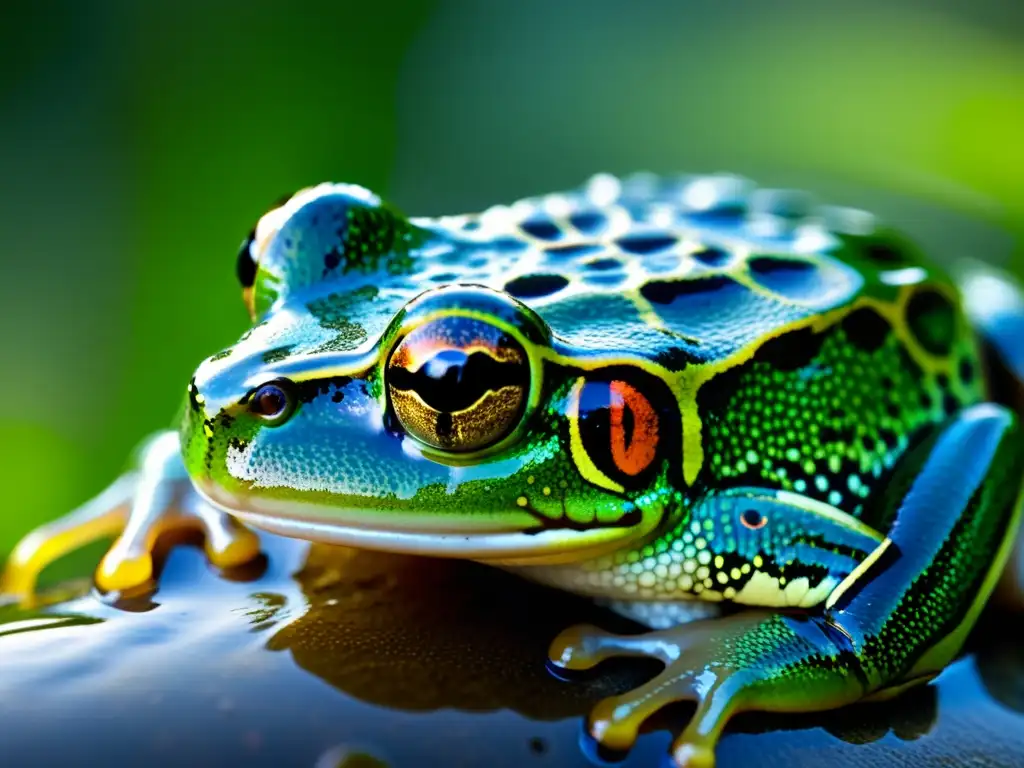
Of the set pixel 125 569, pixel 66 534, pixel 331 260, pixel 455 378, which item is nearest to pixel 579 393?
pixel 455 378

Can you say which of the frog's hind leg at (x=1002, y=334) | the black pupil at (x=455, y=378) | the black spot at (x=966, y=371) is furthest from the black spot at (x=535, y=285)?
the frog's hind leg at (x=1002, y=334)

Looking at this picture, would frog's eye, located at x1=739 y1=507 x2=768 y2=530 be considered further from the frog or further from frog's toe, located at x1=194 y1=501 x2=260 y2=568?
frog's toe, located at x1=194 y1=501 x2=260 y2=568

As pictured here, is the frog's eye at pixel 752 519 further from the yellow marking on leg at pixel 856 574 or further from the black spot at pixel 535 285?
the black spot at pixel 535 285

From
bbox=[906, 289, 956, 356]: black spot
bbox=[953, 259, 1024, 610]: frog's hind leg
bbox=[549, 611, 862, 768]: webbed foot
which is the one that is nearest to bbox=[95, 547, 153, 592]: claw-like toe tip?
bbox=[549, 611, 862, 768]: webbed foot

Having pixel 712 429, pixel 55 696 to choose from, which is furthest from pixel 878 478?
pixel 55 696

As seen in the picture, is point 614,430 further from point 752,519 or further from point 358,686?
point 358,686

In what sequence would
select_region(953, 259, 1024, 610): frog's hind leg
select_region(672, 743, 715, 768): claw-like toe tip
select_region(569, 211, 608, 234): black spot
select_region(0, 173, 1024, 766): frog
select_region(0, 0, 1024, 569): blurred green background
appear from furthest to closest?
select_region(0, 0, 1024, 569): blurred green background < select_region(953, 259, 1024, 610): frog's hind leg < select_region(569, 211, 608, 234): black spot < select_region(0, 173, 1024, 766): frog < select_region(672, 743, 715, 768): claw-like toe tip

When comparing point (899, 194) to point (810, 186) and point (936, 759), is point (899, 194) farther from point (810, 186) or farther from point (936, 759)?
point (936, 759)
